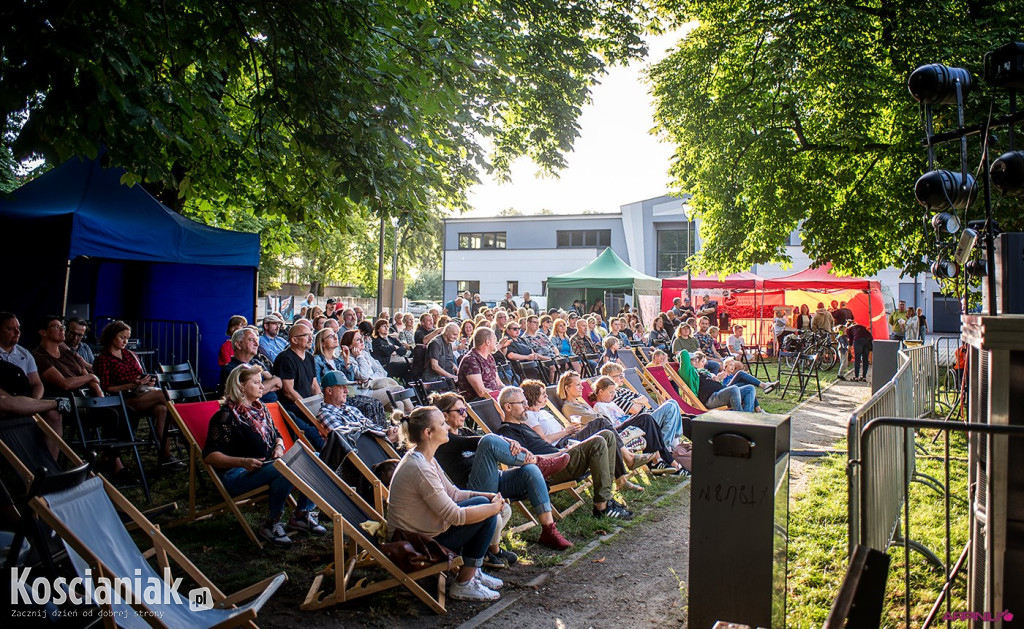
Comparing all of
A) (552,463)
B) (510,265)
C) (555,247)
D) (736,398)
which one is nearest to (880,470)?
(552,463)

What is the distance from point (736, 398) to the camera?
1010 centimetres

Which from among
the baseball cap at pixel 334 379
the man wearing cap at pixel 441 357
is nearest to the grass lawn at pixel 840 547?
the baseball cap at pixel 334 379

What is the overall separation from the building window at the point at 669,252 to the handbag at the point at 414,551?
37327 millimetres

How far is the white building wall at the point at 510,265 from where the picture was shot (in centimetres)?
4122

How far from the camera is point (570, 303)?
107ft

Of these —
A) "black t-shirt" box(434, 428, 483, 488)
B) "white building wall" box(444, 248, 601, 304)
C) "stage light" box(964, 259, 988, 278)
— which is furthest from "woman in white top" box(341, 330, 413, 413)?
"white building wall" box(444, 248, 601, 304)

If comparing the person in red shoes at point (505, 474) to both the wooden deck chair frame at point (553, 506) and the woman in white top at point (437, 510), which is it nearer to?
the wooden deck chair frame at point (553, 506)

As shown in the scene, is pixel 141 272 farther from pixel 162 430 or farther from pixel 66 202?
pixel 162 430

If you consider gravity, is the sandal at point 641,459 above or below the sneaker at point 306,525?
above

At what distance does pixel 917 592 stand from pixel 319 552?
12.5 feet

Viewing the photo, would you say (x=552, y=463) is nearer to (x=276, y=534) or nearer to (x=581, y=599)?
(x=581, y=599)

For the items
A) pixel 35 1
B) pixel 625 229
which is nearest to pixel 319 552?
pixel 35 1

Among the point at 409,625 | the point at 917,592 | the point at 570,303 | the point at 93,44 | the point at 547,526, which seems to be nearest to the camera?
the point at 409,625

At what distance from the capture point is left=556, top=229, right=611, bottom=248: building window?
41688mm
